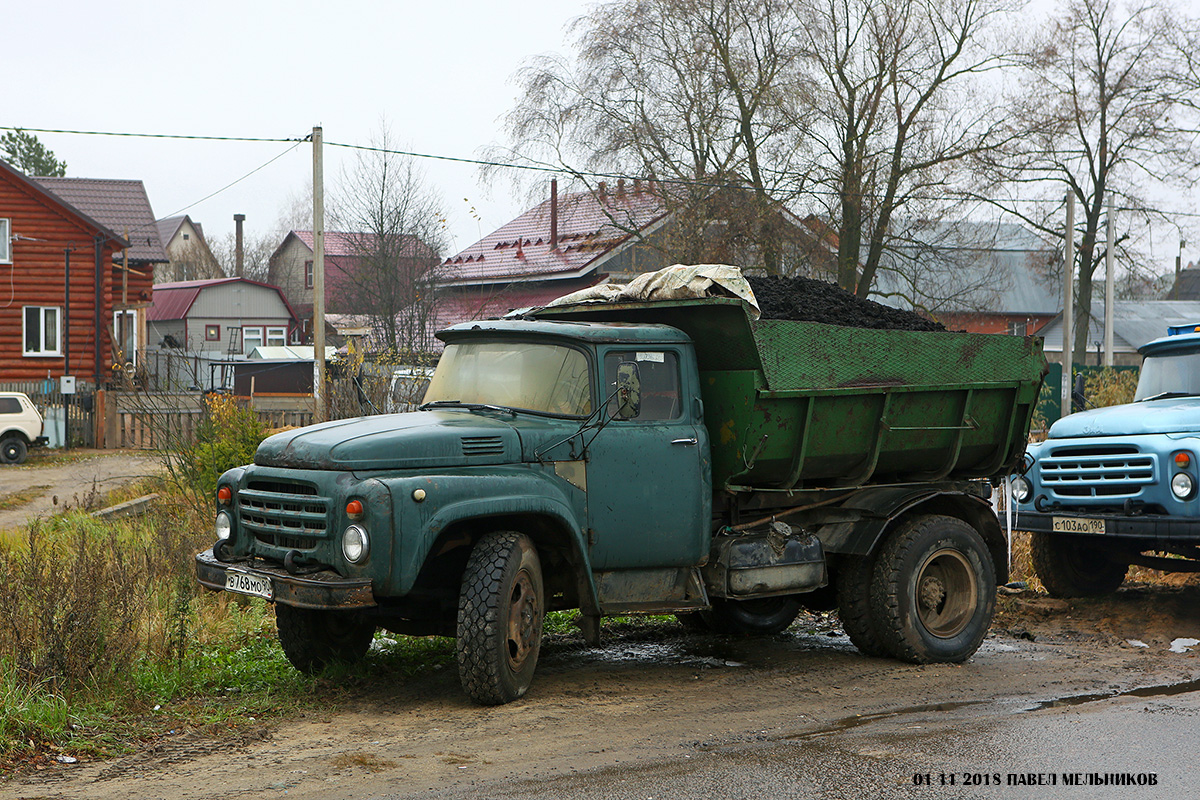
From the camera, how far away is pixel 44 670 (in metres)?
6.38

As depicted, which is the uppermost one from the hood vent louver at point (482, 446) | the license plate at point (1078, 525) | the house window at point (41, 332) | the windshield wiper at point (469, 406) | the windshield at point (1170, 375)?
the house window at point (41, 332)

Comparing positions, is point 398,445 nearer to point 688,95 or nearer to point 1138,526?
point 1138,526

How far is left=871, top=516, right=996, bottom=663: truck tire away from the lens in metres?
7.82

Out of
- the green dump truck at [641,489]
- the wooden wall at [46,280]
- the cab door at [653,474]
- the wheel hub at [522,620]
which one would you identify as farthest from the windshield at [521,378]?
the wooden wall at [46,280]

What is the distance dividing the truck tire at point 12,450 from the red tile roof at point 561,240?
12940 mm

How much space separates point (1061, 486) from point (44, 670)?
24.9ft

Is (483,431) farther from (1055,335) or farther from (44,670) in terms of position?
(1055,335)

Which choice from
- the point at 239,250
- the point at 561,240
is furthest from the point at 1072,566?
the point at 239,250

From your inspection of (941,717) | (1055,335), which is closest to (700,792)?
(941,717)

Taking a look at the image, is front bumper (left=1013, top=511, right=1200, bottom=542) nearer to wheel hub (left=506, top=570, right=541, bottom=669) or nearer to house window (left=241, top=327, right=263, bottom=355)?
wheel hub (left=506, top=570, right=541, bottom=669)

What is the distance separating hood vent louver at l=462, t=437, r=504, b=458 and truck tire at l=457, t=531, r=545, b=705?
1.50 ft

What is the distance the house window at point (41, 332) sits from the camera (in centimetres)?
3161

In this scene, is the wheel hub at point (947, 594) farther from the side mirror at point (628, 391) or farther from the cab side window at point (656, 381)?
the side mirror at point (628, 391)

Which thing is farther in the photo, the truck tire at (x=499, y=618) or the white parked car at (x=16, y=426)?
the white parked car at (x=16, y=426)
